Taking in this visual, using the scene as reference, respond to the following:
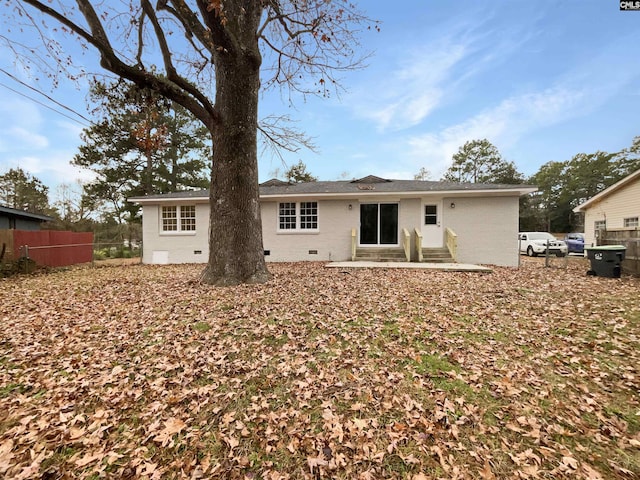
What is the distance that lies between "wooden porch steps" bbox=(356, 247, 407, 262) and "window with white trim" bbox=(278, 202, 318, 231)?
232 cm

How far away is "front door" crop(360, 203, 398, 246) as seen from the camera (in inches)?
461

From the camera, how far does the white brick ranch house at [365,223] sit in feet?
35.8

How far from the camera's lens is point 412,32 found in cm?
862

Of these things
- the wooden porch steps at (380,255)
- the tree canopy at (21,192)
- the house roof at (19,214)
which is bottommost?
the wooden porch steps at (380,255)

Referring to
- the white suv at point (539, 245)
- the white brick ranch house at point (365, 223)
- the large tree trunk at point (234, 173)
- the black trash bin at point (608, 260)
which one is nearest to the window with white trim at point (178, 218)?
the white brick ranch house at point (365, 223)

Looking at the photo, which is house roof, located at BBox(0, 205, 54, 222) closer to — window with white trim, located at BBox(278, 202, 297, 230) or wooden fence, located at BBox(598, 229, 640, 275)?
window with white trim, located at BBox(278, 202, 297, 230)

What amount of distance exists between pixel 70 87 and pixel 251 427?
28.3ft

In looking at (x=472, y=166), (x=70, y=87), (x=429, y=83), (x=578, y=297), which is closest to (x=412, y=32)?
(x=429, y=83)

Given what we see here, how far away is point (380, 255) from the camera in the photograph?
11.3 m

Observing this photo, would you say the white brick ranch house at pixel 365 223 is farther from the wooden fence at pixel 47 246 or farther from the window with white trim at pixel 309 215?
the wooden fence at pixel 47 246

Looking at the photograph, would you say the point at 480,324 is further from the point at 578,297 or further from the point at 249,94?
the point at 249,94

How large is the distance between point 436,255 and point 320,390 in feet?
31.5

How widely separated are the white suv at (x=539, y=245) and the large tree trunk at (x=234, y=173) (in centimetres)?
1574

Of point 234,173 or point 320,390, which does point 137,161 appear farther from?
point 320,390
